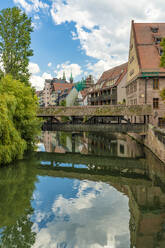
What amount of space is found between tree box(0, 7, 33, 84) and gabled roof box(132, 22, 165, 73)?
40.8ft

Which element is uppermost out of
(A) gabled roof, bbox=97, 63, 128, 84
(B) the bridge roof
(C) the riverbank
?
(A) gabled roof, bbox=97, 63, 128, 84

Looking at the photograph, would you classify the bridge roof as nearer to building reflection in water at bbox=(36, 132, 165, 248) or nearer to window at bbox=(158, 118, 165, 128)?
window at bbox=(158, 118, 165, 128)

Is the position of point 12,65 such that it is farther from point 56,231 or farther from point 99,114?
point 56,231

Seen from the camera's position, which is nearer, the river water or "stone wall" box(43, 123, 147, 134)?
the river water

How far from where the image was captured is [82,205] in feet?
31.3

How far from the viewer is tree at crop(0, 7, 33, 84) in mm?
22250

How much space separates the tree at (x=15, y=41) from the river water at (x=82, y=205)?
9905mm

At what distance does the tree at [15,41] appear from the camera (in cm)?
2225

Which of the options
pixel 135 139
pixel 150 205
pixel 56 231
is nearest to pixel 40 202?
pixel 56 231

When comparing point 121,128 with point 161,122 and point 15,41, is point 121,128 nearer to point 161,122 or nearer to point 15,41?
point 161,122

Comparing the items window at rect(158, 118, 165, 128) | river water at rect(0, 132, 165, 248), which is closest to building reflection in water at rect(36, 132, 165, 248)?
river water at rect(0, 132, 165, 248)

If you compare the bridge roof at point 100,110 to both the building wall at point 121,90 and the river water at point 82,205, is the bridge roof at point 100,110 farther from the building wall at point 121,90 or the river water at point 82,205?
the building wall at point 121,90

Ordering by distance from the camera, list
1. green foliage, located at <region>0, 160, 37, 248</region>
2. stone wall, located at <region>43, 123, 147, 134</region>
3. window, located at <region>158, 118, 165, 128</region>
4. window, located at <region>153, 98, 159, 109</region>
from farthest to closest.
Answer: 1. window, located at <region>153, 98, 159, 109</region>
2. window, located at <region>158, 118, 165, 128</region>
3. stone wall, located at <region>43, 123, 147, 134</region>
4. green foliage, located at <region>0, 160, 37, 248</region>

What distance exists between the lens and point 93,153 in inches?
856
